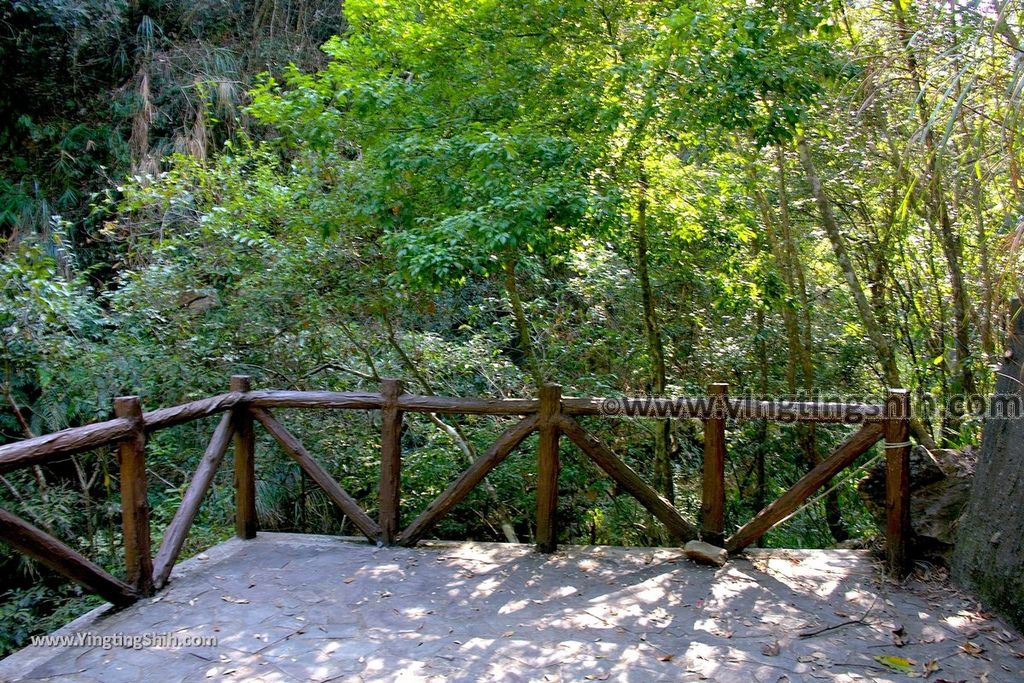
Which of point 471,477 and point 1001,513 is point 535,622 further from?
point 1001,513

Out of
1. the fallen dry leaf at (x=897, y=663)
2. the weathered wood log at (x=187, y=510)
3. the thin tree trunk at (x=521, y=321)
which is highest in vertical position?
the thin tree trunk at (x=521, y=321)

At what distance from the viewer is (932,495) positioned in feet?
15.3

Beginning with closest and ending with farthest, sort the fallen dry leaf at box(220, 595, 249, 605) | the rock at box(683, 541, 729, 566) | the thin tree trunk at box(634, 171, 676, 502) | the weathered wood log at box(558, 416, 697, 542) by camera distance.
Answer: the fallen dry leaf at box(220, 595, 249, 605) → the rock at box(683, 541, 729, 566) → the weathered wood log at box(558, 416, 697, 542) → the thin tree trunk at box(634, 171, 676, 502)

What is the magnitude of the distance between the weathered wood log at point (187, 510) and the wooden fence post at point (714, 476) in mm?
3067

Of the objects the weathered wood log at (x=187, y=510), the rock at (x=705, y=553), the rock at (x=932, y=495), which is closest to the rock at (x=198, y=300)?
the weathered wood log at (x=187, y=510)

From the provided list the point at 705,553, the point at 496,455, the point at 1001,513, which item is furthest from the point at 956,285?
the point at 496,455

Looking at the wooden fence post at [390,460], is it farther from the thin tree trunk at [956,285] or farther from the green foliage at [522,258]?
the thin tree trunk at [956,285]

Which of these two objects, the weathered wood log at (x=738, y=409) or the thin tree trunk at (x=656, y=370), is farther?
the thin tree trunk at (x=656, y=370)

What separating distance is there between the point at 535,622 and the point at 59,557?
7.54 feet

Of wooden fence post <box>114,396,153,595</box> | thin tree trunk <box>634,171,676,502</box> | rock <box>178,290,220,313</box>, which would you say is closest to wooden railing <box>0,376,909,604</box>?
wooden fence post <box>114,396,153,595</box>

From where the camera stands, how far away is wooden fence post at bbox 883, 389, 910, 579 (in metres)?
4.48

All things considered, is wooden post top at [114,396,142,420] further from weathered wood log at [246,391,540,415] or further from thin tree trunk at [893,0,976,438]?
thin tree trunk at [893,0,976,438]

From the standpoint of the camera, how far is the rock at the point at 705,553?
15.5 feet

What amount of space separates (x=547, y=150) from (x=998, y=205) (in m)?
3.45
